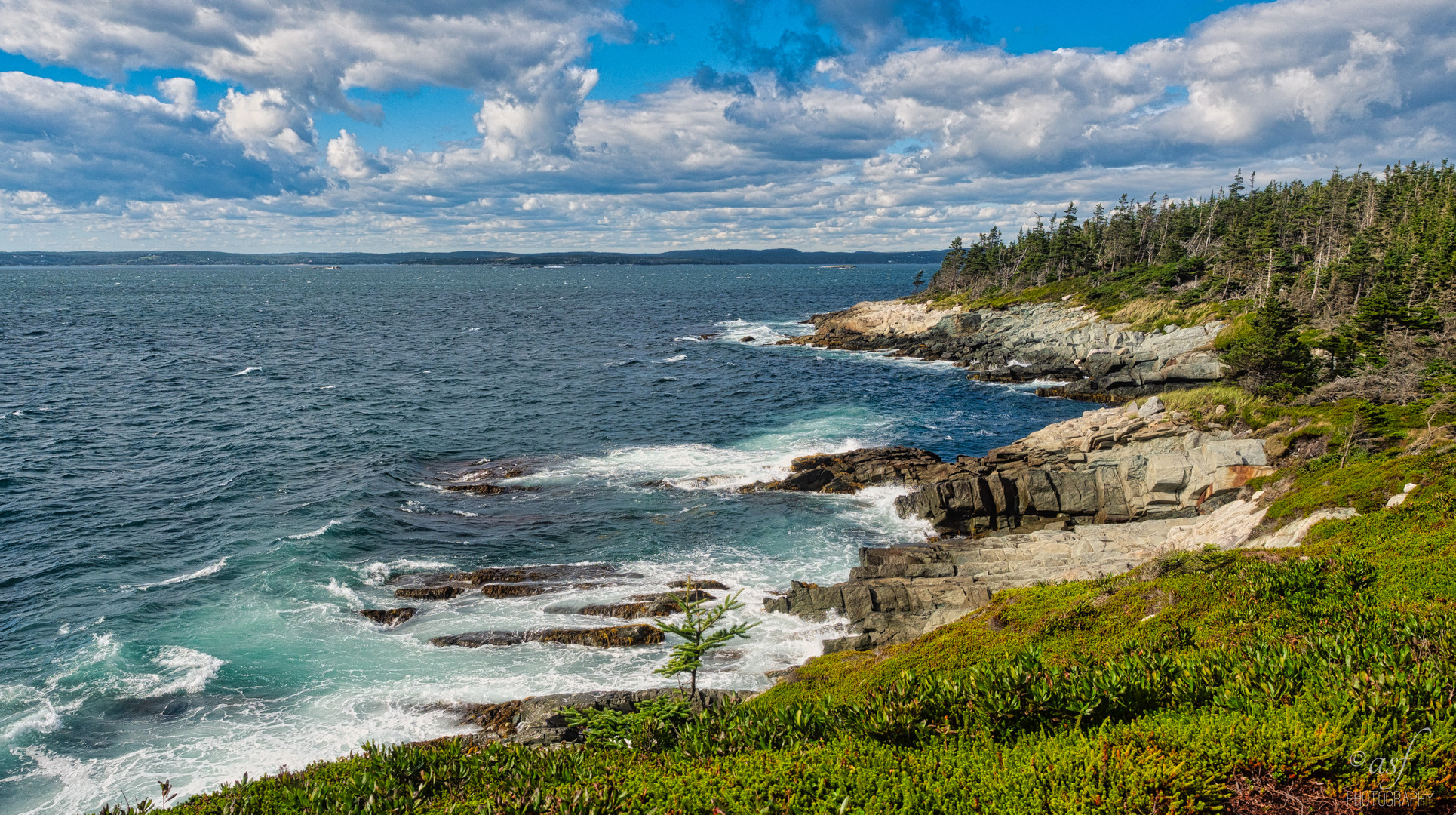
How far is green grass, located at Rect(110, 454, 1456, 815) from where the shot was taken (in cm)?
692

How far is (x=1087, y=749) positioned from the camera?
7.65m

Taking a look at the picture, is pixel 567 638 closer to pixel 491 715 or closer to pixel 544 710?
pixel 491 715

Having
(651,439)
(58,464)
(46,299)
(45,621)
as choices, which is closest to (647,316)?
(651,439)

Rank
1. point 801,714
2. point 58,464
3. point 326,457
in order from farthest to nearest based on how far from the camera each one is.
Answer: point 326,457
point 58,464
point 801,714

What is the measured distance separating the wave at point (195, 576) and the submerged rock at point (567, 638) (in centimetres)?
1275

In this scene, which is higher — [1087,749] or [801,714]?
[1087,749]

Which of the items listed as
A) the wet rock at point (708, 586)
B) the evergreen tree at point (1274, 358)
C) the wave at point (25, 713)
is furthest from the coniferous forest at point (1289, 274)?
the wave at point (25, 713)

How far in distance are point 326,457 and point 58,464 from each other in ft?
48.7

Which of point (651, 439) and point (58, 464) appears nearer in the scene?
point (58, 464)

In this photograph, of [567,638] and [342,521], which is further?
[342,521]

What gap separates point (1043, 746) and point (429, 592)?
26.3 meters

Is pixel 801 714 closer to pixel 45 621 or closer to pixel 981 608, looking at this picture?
pixel 981 608

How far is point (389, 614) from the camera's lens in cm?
2702

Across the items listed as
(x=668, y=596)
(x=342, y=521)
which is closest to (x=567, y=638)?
(x=668, y=596)
